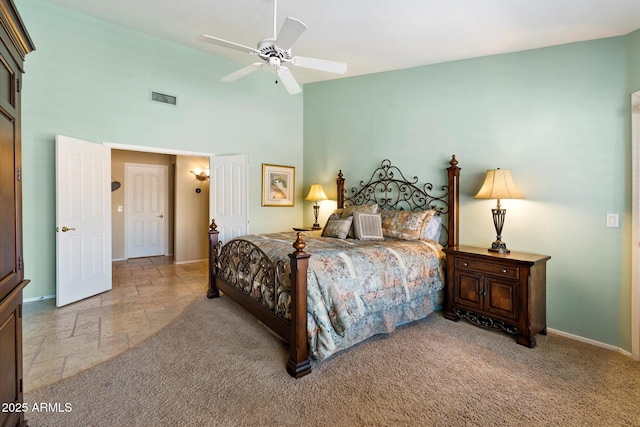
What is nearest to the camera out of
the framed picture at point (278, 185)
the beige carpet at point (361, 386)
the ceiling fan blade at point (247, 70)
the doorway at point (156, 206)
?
the beige carpet at point (361, 386)

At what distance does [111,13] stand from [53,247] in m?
3.01

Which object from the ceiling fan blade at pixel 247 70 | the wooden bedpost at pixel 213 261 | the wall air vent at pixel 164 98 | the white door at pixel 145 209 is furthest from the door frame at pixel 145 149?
the white door at pixel 145 209

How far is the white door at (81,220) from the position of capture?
359 cm

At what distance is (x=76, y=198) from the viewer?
3.75 m

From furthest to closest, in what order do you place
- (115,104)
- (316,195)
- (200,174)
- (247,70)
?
(200,174) < (316,195) < (115,104) < (247,70)

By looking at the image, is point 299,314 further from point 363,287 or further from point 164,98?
point 164,98

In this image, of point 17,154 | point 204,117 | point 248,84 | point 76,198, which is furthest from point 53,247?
point 248,84

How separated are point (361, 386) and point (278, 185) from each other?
4.18m

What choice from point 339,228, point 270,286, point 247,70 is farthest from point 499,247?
point 247,70

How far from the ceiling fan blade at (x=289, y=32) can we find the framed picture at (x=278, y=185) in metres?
3.22

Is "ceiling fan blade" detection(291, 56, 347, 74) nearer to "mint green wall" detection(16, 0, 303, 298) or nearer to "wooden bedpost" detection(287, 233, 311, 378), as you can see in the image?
"wooden bedpost" detection(287, 233, 311, 378)

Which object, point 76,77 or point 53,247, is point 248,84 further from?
point 53,247

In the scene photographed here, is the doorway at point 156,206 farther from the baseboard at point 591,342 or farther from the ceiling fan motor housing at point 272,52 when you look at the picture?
the baseboard at point 591,342

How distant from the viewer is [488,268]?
2951 millimetres
